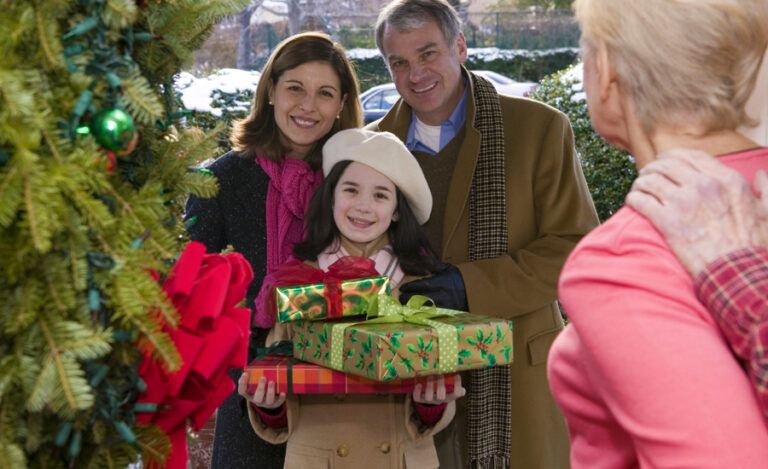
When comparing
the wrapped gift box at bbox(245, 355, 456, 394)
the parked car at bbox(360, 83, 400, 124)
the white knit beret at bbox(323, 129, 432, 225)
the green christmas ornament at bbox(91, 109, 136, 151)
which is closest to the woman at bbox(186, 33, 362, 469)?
the white knit beret at bbox(323, 129, 432, 225)

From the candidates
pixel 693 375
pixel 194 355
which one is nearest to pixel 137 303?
pixel 194 355

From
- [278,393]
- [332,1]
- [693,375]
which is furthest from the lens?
[332,1]

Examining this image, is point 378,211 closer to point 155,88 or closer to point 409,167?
point 409,167

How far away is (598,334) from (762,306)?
0.66 feet

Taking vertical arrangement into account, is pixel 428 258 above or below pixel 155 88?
below

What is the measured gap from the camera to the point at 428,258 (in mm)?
2920

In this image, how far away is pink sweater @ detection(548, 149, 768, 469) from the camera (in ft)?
3.82

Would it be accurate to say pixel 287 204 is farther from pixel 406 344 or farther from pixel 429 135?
pixel 406 344

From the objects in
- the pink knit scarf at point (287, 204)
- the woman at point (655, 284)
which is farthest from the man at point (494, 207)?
the woman at point (655, 284)

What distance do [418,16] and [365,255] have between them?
1.00 metres

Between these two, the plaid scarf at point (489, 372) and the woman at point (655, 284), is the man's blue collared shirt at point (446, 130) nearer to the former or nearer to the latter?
the plaid scarf at point (489, 372)

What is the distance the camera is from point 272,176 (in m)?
3.09

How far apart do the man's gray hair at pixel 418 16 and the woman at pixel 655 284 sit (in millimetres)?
1999

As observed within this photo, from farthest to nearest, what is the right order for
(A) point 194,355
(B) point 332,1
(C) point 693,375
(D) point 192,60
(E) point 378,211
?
1. (B) point 332,1
2. (E) point 378,211
3. (D) point 192,60
4. (A) point 194,355
5. (C) point 693,375
